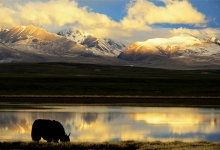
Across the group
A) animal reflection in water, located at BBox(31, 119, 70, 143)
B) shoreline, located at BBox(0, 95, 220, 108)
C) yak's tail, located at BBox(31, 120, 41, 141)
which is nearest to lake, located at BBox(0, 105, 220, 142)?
yak's tail, located at BBox(31, 120, 41, 141)

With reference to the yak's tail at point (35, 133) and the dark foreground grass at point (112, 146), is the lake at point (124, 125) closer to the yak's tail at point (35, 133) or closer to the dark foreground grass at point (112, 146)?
the yak's tail at point (35, 133)

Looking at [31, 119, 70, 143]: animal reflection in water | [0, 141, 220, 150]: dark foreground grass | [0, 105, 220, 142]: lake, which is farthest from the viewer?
[0, 105, 220, 142]: lake

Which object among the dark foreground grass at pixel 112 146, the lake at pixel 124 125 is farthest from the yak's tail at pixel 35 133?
the lake at pixel 124 125

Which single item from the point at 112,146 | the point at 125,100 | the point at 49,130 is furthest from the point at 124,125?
the point at 125,100

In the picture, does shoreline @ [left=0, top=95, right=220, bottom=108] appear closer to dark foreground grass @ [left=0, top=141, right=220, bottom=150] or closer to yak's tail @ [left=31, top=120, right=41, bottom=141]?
dark foreground grass @ [left=0, top=141, right=220, bottom=150]

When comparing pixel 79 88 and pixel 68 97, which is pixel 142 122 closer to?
pixel 68 97

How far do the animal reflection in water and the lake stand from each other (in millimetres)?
3549

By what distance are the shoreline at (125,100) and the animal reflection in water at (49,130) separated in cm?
4061

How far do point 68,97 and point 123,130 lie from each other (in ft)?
127

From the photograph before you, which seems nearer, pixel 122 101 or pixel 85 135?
pixel 85 135

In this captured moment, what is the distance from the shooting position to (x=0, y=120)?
43906 mm

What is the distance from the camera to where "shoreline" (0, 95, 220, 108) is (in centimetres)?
7025

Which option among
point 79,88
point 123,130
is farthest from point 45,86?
point 123,130

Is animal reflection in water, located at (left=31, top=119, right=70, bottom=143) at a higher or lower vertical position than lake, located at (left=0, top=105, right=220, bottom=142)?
higher
